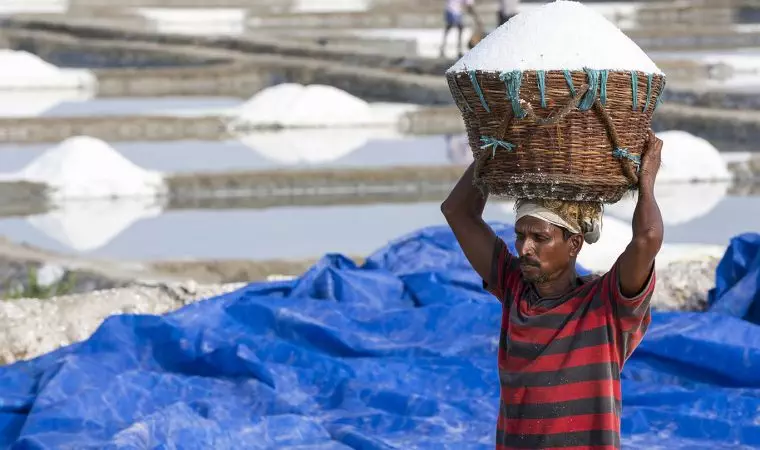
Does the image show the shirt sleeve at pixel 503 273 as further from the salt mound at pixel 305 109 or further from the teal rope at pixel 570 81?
the salt mound at pixel 305 109

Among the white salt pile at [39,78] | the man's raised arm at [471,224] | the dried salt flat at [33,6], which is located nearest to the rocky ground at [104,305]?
the man's raised arm at [471,224]

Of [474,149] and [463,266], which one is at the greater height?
[474,149]

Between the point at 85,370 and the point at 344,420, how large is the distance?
2.15ft

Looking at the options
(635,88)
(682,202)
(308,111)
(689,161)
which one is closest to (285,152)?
(308,111)

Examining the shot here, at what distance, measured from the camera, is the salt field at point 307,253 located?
3.43 metres

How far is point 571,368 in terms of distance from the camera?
2.10 meters

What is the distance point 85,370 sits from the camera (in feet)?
12.0

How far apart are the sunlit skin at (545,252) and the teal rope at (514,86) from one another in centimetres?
16

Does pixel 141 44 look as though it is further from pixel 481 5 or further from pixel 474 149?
pixel 474 149

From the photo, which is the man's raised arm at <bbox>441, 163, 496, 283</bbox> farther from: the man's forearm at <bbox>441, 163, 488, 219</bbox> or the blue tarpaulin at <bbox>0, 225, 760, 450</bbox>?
the blue tarpaulin at <bbox>0, 225, 760, 450</bbox>

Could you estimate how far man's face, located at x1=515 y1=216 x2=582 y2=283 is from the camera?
2109 mm

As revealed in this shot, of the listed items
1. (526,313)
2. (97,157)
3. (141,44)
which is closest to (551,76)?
(526,313)

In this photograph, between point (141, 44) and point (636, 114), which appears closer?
point (636, 114)

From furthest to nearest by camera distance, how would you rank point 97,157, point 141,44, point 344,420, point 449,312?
point 141,44
point 97,157
point 449,312
point 344,420
